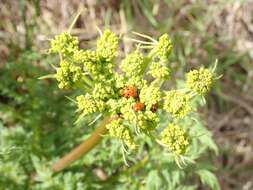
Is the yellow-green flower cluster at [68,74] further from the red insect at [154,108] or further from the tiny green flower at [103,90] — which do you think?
the red insect at [154,108]

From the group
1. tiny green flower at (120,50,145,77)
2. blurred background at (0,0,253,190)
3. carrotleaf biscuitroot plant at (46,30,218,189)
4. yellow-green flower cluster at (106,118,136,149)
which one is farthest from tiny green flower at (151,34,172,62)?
blurred background at (0,0,253,190)

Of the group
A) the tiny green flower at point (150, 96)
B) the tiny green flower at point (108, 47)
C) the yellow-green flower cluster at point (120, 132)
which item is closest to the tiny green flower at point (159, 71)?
the tiny green flower at point (150, 96)

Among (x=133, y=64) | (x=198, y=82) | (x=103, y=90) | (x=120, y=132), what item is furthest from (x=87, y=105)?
(x=198, y=82)

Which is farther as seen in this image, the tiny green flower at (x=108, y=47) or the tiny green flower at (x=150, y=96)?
the tiny green flower at (x=108, y=47)

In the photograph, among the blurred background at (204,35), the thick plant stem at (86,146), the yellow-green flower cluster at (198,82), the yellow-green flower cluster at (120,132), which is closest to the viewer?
the yellow-green flower cluster at (120,132)

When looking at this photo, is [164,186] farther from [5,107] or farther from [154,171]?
[5,107]

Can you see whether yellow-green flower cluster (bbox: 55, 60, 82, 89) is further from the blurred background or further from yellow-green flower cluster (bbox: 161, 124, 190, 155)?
the blurred background

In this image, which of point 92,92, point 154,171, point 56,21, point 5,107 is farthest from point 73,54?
point 56,21
